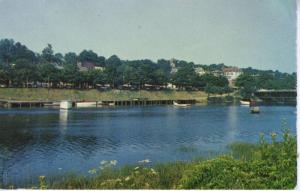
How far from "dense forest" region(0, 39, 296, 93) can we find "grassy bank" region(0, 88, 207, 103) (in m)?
0.95

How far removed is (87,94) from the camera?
56.0 metres

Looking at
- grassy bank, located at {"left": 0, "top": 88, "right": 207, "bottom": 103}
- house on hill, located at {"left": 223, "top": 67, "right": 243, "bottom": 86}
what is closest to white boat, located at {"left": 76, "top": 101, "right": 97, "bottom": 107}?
grassy bank, located at {"left": 0, "top": 88, "right": 207, "bottom": 103}

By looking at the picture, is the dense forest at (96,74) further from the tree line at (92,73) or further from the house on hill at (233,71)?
the house on hill at (233,71)

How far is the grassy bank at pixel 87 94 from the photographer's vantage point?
49.4 m

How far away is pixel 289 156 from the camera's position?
855 centimetres

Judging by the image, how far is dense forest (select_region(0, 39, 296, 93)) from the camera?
49.7 meters

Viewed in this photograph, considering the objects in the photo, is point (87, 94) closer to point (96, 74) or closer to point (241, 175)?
point (96, 74)

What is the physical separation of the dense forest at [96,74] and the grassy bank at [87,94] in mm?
953

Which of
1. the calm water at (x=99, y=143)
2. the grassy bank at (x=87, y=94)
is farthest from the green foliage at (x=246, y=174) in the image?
the grassy bank at (x=87, y=94)

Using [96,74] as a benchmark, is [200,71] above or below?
above

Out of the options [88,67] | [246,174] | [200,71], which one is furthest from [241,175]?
[88,67]

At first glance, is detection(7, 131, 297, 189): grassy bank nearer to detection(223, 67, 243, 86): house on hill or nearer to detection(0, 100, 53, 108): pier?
detection(223, 67, 243, 86): house on hill

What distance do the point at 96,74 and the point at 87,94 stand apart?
2979mm

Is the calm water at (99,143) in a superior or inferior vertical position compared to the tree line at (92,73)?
inferior
